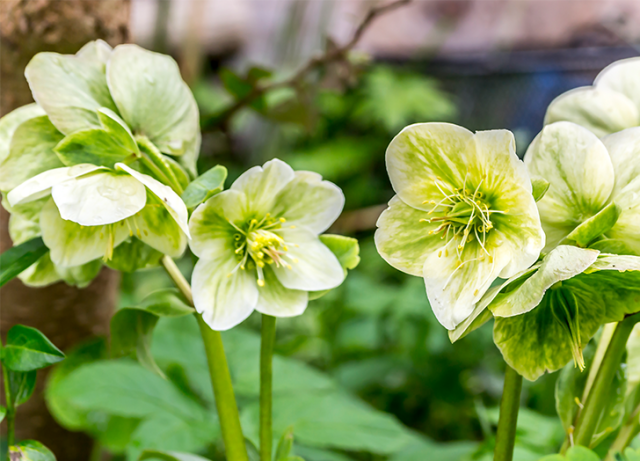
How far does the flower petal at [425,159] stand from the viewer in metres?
0.35

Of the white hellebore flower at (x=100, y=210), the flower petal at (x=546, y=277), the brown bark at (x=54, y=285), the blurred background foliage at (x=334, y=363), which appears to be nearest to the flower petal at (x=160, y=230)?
the white hellebore flower at (x=100, y=210)

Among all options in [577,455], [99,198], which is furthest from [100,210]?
[577,455]

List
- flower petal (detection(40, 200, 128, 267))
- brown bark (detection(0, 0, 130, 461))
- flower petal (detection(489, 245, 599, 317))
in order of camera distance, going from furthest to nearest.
A: brown bark (detection(0, 0, 130, 461)), flower petal (detection(40, 200, 128, 267)), flower petal (detection(489, 245, 599, 317))

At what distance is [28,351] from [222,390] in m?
0.14

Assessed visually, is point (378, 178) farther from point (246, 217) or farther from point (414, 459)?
point (246, 217)

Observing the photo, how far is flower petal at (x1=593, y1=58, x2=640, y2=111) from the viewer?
44cm

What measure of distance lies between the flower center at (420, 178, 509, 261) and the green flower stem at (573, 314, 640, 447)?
11 cm

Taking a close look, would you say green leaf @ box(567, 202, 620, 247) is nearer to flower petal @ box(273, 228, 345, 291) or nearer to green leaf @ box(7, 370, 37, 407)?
flower petal @ box(273, 228, 345, 291)

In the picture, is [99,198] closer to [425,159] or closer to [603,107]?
[425,159]

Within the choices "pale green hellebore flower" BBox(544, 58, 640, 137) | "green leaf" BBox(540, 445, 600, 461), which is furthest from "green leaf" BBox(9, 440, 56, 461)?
"pale green hellebore flower" BBox(544, 58, 640, 137)

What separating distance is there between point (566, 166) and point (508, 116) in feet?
7.46

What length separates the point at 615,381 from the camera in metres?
0.40

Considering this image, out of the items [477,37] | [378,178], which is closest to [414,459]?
[378,178]

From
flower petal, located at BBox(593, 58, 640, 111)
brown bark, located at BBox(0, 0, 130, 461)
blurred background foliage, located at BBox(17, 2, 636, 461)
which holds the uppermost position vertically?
flower petal, located at BBox(593, 58, 640, 111)
